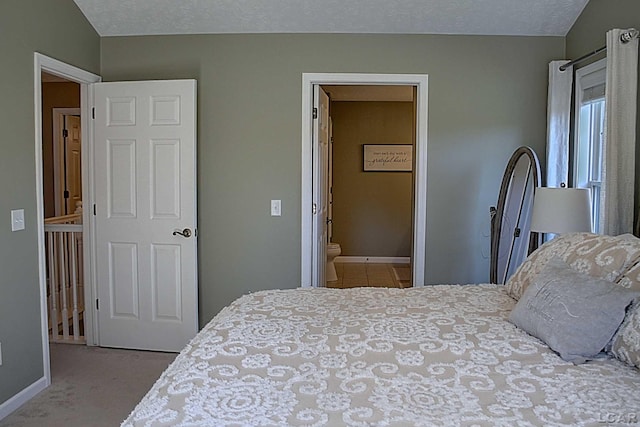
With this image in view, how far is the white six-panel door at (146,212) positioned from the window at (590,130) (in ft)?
8.64

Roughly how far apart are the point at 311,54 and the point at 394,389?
285 centimetres

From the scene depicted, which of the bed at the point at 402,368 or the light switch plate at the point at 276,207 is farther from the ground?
the light switch plate at the point at 276,207

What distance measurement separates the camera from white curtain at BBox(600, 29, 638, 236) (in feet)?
8.68

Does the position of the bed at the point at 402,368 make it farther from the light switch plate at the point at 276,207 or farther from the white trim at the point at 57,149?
the white trim at the point at 57,149

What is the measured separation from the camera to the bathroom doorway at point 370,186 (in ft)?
24.0

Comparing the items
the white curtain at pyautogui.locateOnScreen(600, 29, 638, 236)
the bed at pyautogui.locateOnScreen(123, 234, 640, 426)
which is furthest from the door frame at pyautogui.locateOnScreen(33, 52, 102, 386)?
the white curtain at pyautogui.locateOnScreen(600, 29, 638, 236)

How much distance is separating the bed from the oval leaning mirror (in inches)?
55.2

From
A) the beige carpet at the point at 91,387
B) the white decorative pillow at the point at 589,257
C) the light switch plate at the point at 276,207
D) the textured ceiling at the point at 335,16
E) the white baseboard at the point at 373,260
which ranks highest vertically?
the textured ceiling at the point at 335,16

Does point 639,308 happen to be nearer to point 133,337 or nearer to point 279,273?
point 279,273

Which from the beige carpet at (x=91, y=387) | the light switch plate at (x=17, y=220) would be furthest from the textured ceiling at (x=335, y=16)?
the beige carpet at (x=91, y=387)

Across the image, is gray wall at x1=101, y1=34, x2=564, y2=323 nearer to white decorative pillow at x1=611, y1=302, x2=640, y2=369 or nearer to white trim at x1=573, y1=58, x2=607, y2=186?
white trim at x1=573, y1=58, x2=607, y2=186

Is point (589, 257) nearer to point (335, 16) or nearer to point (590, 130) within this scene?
point (590, 130)

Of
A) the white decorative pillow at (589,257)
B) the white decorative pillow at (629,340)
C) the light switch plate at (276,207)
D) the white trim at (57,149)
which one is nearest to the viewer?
the white decorative pillow at (629,340)

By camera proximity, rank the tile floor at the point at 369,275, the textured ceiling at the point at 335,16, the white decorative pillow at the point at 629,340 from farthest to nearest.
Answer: the tile floor at the point at 369,275 < the textured ceiling at the point at 335,16 < the white decorative pillow at the point at 629,340
